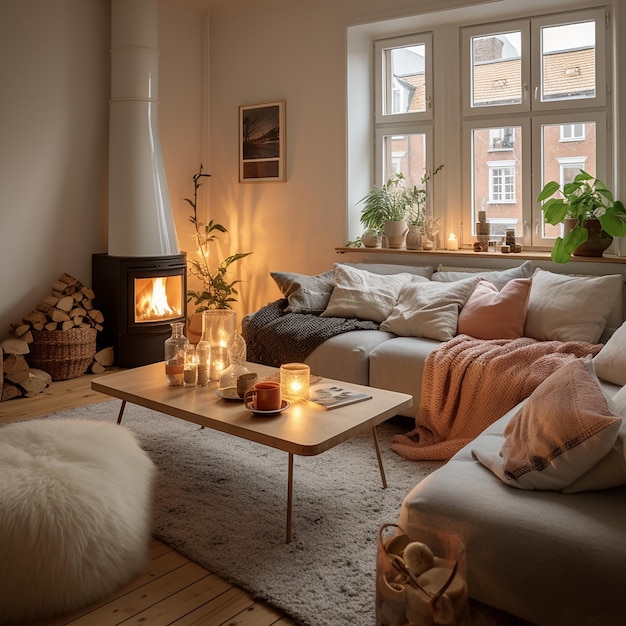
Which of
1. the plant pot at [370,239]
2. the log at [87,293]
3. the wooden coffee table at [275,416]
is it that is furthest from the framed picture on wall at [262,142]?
the wooden coffee table at [275,416]

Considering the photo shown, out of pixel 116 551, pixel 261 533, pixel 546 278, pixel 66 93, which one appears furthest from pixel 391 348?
pixel 66 93

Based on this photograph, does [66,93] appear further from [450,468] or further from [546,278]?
[450,468]

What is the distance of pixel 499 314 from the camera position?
3.60 metres

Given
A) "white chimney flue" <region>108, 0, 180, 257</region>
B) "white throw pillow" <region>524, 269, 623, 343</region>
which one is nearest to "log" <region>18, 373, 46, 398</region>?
"white chimney flue" <region>108, 0, 180, 257</region>

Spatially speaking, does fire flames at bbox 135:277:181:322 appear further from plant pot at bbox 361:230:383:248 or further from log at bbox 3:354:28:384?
plant pot at bbox 361:230:383:248

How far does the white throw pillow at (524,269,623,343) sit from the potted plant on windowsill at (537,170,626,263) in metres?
0.29

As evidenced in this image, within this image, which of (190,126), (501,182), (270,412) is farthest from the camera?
(190,126)

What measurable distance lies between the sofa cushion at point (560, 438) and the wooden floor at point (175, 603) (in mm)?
777

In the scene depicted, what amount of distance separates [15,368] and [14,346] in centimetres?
17

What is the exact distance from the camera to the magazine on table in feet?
8.79

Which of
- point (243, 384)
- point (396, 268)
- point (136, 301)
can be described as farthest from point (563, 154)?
point (136, 301)

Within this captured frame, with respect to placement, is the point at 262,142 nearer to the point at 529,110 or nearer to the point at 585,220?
the point at 529,110

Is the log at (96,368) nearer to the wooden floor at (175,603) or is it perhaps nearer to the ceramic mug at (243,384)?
the ceramic mug at (243,384)

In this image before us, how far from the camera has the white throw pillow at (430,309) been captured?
12.2ft
